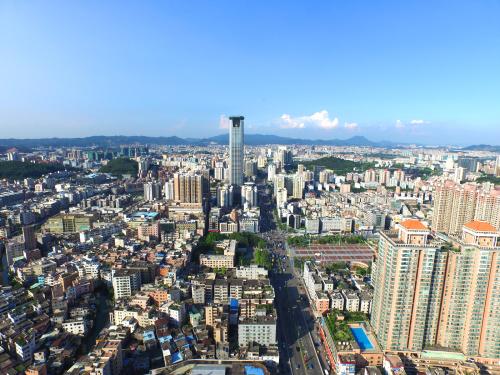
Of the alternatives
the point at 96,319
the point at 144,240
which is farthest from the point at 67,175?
the point at 96,319

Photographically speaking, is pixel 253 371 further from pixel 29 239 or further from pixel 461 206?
pixel 461 206

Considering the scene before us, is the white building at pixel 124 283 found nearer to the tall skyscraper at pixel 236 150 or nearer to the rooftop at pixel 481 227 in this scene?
the rooftop at pixel 481 227

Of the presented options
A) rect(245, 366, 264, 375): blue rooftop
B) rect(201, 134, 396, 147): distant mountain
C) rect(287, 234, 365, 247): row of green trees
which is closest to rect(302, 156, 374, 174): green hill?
rect(287, 234, 365, 247): row of green trees

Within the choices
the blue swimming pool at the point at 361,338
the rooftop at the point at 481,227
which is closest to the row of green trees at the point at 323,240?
the blue swimming pool at the point at 361,338

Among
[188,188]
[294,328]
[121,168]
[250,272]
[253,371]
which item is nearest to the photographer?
[253,371]

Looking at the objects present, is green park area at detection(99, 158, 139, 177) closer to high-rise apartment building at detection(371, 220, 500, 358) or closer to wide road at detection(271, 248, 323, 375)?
wide road at detection(271, 248, 323, 375)

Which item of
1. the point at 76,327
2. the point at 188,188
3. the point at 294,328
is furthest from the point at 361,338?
the point at 188,188

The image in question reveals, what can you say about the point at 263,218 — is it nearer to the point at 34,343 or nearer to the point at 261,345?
the point at 261,345
